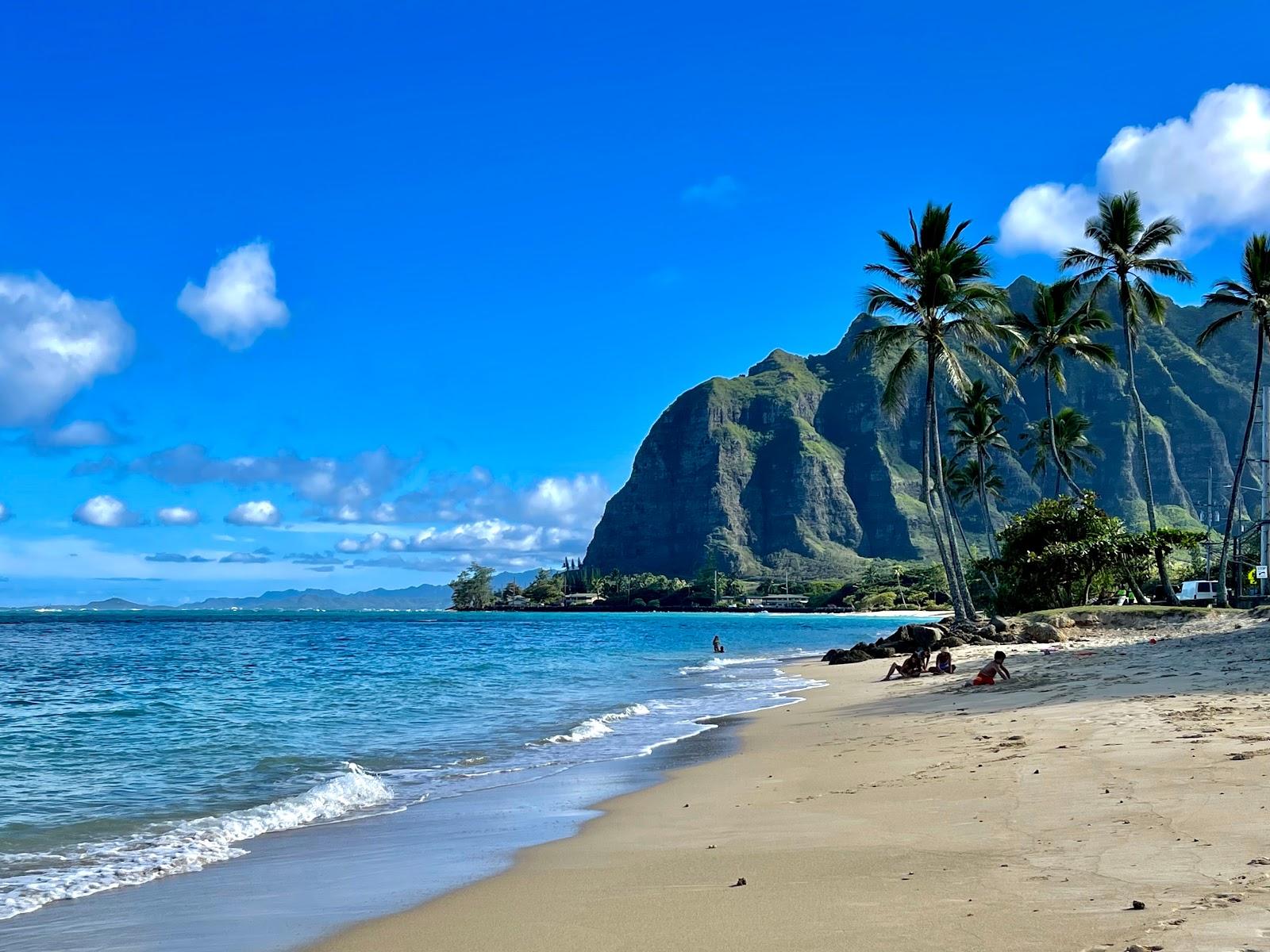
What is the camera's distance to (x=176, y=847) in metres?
9.05

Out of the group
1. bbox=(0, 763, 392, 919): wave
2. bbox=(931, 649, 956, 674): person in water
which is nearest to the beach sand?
bbox=(0, 763, 392, 919): wave

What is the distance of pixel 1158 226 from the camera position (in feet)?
127

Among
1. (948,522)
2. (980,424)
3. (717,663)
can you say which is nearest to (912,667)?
(948,522)

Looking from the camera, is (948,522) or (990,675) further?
(948,522)

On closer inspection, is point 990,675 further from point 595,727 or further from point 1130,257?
point 1130,257

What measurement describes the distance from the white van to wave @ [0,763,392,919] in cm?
4961

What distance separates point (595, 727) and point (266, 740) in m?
5.77

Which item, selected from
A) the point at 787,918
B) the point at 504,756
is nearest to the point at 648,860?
the point at 787,918

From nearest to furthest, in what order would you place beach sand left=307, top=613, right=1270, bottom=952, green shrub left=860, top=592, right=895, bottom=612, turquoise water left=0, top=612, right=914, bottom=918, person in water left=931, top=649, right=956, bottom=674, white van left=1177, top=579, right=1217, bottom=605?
beach sand left=307, top=613, right=1270, bottom=952, turquoise water left=0, top=612, right=914, bottom=918, person in water left=931, top=649, right=956, bottom=674, white van left=1177, top=579, right=1217, bottom=605, green shrub left=860, top=592, right=895, bottom=612

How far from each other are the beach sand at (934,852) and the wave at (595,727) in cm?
415

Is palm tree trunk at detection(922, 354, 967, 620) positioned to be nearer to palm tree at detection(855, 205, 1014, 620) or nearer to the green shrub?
palm tree at detection(855, 205, 1014, 620)

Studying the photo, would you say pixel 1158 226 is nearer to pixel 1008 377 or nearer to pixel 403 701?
pixel 1008 377

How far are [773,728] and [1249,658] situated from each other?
8.77 metres

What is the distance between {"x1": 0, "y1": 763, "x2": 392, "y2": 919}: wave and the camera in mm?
7688
